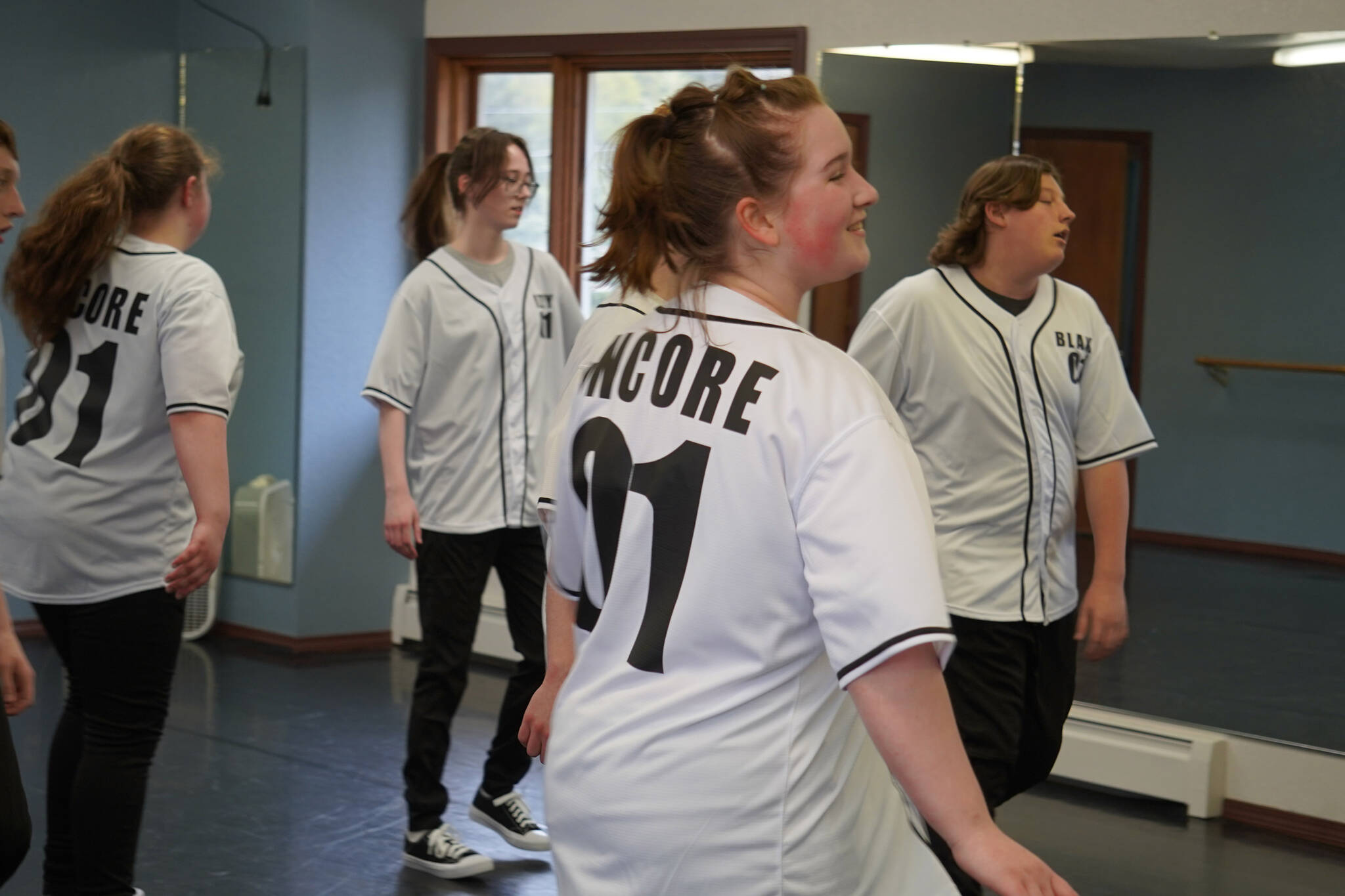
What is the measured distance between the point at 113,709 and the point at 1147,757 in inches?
105

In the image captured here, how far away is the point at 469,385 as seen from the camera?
3.33 meters

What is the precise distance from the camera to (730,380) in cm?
130

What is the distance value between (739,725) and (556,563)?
0.37 metres

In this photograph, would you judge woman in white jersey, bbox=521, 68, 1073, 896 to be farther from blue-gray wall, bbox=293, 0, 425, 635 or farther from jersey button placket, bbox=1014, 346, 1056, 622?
blue-gray wall, bbox=293, 0, 425, 635

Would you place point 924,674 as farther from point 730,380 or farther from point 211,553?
point 211,553

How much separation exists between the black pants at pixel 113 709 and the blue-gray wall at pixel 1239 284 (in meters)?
2.74

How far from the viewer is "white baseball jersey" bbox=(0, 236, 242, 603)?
239 cm

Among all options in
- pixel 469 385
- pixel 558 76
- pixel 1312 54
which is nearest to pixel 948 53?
pixel 1312 54

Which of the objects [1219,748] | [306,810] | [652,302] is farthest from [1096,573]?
[306,810]

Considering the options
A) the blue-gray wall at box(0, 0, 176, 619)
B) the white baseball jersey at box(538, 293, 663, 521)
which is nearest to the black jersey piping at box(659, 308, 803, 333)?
the white baseball jersey at box(538, 293, 663, 521)

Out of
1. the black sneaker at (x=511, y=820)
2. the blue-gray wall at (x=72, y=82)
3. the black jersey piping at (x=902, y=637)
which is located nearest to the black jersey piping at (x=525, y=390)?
the black sneaker at (x=511, y=820)

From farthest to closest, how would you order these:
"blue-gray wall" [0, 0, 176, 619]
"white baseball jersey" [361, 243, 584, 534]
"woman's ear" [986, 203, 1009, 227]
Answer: "blue-gray wall" [0, 0, 176, 619] → "white baseball jersey" [361, 243, 584, 534] → "woman's ear" [986, 203, 1009, 227]

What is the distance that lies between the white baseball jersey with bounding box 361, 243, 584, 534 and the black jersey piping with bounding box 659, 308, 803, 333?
6.35ft

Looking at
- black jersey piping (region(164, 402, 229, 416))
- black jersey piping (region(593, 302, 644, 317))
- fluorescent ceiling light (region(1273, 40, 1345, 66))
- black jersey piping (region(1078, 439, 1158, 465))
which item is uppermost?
fluorescent ceiling light (region(1273, 40, 1345, 66))
